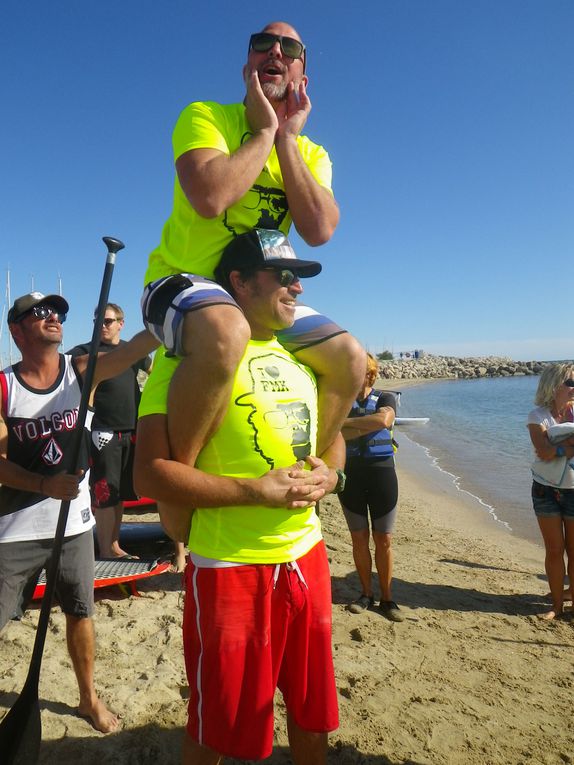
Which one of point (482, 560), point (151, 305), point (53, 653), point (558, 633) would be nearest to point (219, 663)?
point (151, 305)

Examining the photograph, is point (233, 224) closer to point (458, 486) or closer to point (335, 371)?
point (335, 371)

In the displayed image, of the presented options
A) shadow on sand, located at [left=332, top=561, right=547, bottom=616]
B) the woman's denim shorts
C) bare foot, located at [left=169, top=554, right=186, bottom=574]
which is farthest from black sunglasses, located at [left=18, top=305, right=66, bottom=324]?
the woman's denim shorts

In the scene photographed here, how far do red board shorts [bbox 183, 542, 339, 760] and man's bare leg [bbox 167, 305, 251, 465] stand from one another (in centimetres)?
49

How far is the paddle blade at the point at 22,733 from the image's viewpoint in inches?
107

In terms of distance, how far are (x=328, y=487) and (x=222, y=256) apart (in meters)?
1.01

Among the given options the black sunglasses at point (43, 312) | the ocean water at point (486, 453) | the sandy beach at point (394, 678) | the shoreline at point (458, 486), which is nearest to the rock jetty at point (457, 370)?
the ocean water at point (486, 453)

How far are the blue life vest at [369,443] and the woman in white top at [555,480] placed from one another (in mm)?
1427

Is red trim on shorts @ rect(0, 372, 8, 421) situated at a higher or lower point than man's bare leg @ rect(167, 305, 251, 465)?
lower

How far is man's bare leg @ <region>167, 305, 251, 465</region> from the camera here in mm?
1888

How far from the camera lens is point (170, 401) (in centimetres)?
198

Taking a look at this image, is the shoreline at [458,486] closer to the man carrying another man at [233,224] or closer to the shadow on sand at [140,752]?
the shadow on sand at [140,752]

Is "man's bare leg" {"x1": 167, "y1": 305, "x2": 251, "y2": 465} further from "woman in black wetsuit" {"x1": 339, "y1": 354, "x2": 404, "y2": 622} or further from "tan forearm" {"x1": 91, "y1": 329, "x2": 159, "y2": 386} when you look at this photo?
"woman in black wetsuit" {"x1": 339, "y1": 354, "x2": 404, "y2": 622}

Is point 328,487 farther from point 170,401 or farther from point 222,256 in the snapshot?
point 222,256

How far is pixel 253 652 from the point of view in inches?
77.9
